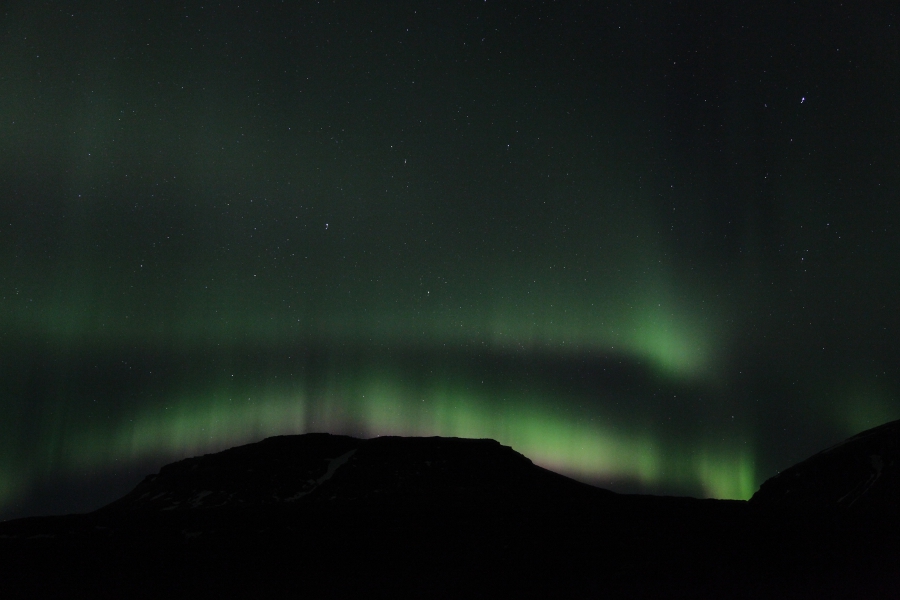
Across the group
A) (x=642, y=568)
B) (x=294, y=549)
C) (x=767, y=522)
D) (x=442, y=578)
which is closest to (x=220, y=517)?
(x=294, y=549)

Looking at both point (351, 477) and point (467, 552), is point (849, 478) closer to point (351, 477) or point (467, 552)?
point (467, 552)

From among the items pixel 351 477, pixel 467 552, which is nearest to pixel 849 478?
pixel 467 552

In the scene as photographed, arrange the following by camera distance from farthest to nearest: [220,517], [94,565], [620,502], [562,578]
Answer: [620,502] → [220,517] → [94,565] → [562,578]

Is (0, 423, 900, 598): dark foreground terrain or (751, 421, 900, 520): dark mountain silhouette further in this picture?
(751, 421, 900, 520): dark mountain silhouette

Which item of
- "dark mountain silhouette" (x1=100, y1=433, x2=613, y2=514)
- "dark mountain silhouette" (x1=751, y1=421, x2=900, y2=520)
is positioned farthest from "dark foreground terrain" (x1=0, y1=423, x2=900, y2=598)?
"dark mountain silhouette" (x1=100, y1=433, x2=613, y2=514)

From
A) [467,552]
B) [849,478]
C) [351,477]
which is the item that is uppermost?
[849,478]

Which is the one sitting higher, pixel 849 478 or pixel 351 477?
pixel 849 478

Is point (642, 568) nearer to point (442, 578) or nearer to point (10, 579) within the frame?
point (442, 578)

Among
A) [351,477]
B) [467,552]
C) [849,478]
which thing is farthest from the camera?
[351,477]

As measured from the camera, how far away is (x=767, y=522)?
39.8 m

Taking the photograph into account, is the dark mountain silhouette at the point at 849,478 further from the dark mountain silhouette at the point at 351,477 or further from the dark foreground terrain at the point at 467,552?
the dark mountain silhouette at the point at 351,477

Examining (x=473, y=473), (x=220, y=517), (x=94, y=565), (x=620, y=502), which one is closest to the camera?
(x=94, y=565)

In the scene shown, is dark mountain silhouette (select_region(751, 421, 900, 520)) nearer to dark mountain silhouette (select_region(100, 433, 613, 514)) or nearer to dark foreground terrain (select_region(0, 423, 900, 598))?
dark foreground terrain (select_region(0, 423, 900, 598))

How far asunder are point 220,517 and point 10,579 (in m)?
13.9
